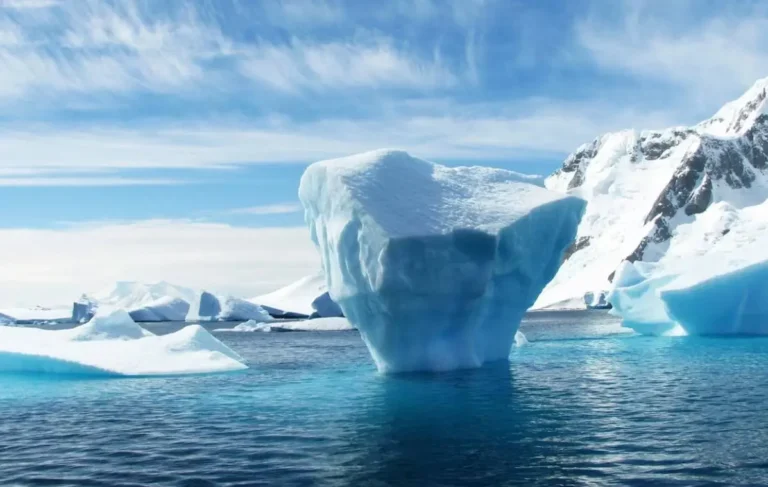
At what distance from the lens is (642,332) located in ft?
167

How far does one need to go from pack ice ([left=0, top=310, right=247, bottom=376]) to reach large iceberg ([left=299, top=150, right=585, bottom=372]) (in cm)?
577

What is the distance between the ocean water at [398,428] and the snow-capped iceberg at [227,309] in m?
64.9

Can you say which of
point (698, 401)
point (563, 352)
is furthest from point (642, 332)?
point (698, 401)

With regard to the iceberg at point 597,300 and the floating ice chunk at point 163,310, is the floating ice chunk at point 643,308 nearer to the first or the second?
the floating ice chunk at point 163,310

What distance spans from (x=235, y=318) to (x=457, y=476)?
88178 millimetres

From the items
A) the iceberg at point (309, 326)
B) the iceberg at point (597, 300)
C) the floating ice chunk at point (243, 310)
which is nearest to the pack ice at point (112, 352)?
the iceberg at point (309, 326)

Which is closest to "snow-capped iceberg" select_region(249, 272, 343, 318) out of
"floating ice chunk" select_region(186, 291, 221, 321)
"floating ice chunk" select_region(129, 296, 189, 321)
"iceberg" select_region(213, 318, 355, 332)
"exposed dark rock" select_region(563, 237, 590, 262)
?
"floating ice chunk" select_region(186, 291, 221, 321)

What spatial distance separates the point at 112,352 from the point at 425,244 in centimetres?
1206

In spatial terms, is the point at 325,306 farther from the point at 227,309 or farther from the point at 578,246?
the point at 578,246

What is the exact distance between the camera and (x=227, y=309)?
3647 inches

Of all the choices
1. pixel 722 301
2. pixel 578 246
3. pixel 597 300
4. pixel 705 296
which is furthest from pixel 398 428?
pixel 578 246

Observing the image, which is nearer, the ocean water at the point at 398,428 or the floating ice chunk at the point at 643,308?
the ocean water at the point at 398,428

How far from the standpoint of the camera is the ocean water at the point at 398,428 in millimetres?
11414

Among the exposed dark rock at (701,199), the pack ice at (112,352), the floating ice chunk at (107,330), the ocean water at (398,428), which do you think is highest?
the exposed dark rock at (701,199)
